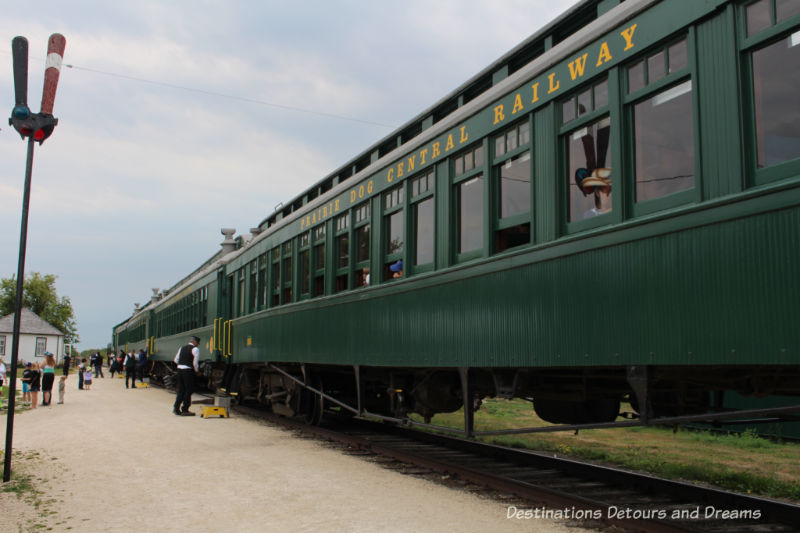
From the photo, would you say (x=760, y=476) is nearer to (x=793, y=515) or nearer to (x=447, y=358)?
(x=793, y=515)

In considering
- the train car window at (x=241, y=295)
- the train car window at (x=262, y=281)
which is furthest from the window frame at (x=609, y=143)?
the train car window at (x=241, y=295)

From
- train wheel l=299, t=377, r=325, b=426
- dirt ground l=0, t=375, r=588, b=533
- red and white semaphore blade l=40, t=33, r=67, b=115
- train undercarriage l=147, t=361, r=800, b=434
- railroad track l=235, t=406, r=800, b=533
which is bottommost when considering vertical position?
dirt ground l=0, t=375, r=588, b=533

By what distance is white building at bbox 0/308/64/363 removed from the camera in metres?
58.9

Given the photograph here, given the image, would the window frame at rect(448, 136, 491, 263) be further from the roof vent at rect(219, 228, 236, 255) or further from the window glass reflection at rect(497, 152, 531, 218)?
the roof vent at rect(219, 228, 236, 255)

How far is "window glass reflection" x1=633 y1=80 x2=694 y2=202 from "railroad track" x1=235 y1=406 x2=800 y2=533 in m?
2.07

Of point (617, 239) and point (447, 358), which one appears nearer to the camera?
point (617, 239)

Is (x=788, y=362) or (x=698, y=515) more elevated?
(x=788, y=362)

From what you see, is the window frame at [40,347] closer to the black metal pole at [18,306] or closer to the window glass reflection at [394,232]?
the black metal pole at [18,306]

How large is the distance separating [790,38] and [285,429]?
902 cm

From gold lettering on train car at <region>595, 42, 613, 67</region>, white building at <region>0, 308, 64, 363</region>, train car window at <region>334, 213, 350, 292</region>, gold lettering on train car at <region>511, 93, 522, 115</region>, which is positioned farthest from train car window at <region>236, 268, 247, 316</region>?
white building at <region>0, 308, 64, 363</region>

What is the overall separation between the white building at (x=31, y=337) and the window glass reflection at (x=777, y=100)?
208ft

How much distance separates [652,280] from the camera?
13.9ft

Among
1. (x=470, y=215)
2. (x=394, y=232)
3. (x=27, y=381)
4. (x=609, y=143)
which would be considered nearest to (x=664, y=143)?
(x=609, y=143)

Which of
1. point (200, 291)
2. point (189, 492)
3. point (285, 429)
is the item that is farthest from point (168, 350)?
point (189, 492)
